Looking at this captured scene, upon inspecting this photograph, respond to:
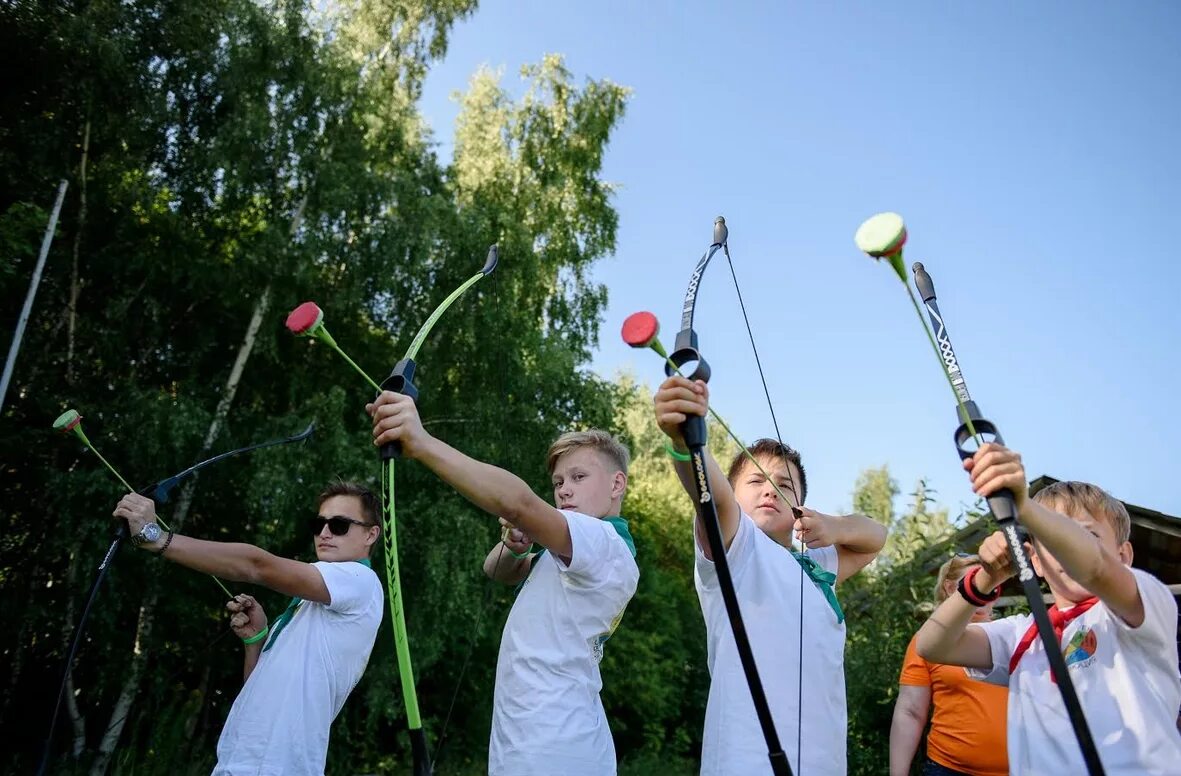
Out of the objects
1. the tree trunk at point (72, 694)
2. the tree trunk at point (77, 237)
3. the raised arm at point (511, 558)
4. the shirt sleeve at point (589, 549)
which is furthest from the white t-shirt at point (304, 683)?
the tree trunk at point (77, 237)

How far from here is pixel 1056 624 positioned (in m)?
2.23

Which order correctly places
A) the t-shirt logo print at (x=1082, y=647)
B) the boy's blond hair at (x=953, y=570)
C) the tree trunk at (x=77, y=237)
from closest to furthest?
the t-shirt logo print at (x=1082, y=647)
the boy's blond hair at (x=953, y=570)
the tree trunk at (x=77, y=237)

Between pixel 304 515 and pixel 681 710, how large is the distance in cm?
1280

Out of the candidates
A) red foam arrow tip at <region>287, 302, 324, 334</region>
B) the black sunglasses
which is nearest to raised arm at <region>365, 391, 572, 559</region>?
red foam arrow tip at <region>287, 302, 324, 334</region>

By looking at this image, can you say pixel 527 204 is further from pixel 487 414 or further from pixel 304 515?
pixel 304 515

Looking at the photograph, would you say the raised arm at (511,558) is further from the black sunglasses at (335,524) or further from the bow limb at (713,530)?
the bow limb at (713,530)

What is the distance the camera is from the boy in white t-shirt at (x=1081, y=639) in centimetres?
180

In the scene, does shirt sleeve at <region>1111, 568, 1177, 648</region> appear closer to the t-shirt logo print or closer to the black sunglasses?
the t-shirt logo print

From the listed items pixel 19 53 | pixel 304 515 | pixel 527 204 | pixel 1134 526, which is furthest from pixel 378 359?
pixel 1134 526

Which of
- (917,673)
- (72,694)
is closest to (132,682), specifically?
(72,694)

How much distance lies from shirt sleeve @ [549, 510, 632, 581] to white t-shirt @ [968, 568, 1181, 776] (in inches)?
46.5

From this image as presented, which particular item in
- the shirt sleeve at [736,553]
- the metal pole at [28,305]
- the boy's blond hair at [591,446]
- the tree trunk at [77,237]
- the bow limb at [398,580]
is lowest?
the bow limb at [398,580]

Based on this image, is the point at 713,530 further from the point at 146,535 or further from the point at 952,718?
the point at 952,718

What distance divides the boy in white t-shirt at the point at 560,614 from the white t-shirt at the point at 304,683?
0.91 m
